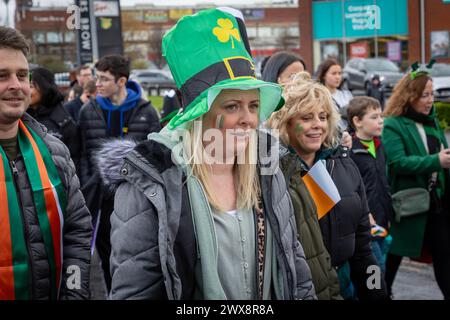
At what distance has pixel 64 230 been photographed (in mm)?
2746

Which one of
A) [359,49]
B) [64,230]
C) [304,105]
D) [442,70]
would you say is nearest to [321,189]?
[304,105]

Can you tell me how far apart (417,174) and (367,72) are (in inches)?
534

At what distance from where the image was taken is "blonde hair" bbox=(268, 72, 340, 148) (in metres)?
3.01

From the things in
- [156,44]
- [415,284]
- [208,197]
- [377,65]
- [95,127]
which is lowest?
[415,284]

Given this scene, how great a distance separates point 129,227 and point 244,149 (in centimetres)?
52

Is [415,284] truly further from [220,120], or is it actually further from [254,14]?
[254,14]

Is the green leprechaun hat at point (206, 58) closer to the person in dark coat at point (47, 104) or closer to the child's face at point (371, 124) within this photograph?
the child's face at point (371, 124)

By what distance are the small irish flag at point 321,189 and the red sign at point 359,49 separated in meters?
11.4

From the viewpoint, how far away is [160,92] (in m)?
31.8

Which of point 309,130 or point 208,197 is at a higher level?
point 309,130

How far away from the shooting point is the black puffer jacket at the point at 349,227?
2879mm
